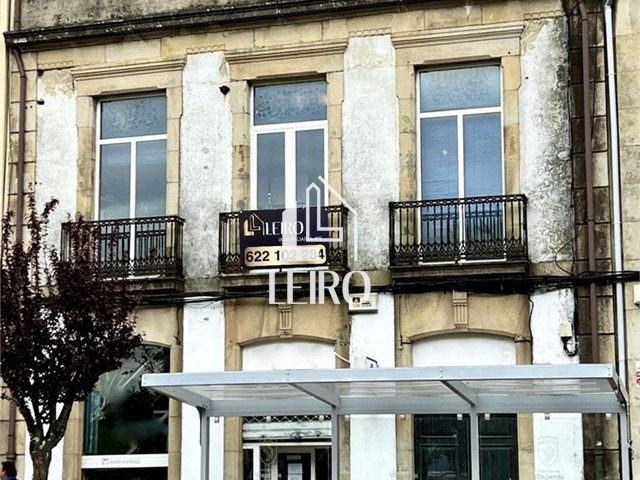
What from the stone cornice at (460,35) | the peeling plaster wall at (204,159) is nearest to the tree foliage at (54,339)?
the peeling plaster wall at (204,159)

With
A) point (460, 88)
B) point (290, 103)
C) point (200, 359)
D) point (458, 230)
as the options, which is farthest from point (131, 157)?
point (458, 230)

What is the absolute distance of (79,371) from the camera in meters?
17.4

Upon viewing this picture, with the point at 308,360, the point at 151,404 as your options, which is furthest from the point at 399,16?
the point at 151,404

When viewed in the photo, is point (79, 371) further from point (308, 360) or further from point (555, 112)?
point (555, 112)

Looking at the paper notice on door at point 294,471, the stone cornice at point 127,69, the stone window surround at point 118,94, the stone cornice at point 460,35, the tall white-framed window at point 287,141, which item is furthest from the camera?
the stone cornice at point 127,69

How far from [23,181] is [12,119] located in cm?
106

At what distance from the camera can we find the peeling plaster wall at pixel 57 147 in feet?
71.1

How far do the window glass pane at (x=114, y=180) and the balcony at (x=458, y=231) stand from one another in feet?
15.0

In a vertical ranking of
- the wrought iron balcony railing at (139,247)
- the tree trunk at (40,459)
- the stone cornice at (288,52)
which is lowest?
the tree trunk at (40,459)

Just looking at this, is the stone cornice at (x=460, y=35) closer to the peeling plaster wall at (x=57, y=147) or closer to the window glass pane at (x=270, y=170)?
the window glass pane at (x=270, y=170)

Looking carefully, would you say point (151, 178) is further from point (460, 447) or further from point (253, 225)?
point (460, 447)

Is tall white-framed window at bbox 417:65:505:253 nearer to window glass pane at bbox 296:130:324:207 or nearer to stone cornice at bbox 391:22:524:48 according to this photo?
stone cornice at bbox 391:22:524:48

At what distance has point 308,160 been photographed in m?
20.9

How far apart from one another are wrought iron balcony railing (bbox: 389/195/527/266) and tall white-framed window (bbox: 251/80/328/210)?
1689 mm
